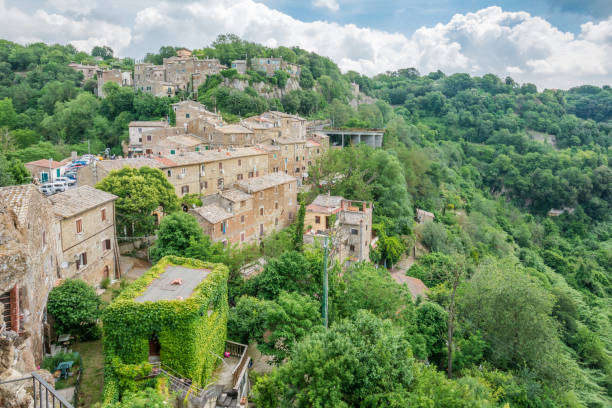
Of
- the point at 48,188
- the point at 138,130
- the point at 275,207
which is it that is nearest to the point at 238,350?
the point at 275,207

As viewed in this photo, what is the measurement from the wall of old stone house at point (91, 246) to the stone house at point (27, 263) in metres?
1.82

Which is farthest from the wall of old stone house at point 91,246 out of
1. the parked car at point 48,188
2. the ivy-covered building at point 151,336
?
the parked car at point 48,188

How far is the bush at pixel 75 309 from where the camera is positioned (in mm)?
18234

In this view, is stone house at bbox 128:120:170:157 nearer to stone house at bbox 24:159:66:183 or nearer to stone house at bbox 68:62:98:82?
stone house at bbox 24:159:66:183

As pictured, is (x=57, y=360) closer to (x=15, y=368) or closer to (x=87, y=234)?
(x=15, y=368)

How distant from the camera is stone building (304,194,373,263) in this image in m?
34.0

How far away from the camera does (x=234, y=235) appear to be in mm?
32625

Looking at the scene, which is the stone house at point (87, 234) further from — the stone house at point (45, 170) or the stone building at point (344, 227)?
the stone house at point (45, 170)

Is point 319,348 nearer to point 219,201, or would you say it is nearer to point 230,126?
point 219,201

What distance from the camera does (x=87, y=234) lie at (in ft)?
78.6

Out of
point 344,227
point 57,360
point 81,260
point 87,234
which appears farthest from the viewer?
point 344,227

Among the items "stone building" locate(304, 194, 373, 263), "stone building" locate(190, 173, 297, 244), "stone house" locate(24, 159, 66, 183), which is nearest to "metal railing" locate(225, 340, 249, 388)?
"stone building" locate(190, 173, 297, 244)

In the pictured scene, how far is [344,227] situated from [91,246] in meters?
19.8

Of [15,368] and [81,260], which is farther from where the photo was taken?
[81,260]
